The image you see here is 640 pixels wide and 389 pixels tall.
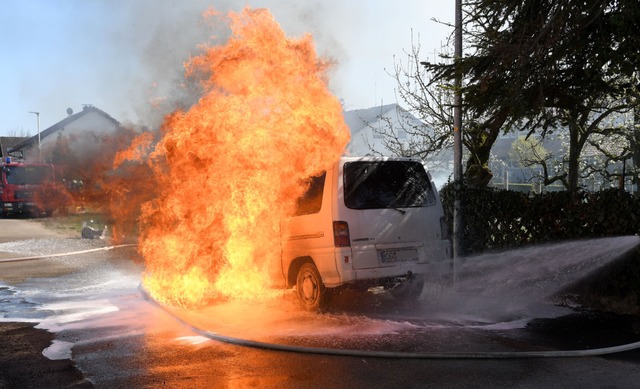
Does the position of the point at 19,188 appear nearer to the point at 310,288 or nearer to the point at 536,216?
the point at 310,288

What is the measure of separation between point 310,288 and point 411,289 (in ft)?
5.60

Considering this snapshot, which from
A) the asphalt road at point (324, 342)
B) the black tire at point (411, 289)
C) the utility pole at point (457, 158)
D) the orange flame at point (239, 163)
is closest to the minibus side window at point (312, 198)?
the orange flame at point (239, 163)

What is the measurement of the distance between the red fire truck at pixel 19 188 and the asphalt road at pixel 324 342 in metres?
20.0

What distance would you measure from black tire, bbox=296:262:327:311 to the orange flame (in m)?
0.51

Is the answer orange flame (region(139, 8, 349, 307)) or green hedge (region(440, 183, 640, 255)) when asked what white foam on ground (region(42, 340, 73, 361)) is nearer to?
orange flame (region(139, 8, 349, 307))

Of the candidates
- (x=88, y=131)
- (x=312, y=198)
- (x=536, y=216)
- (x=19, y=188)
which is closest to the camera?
(x=312, y=198)

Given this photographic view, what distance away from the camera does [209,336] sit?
6.32 metres

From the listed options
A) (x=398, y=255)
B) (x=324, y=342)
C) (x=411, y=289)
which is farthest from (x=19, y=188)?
(x=324, y=342)

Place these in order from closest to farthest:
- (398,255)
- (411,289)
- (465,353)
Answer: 1. (465,353)
2. (398,255)
3. (411,289)

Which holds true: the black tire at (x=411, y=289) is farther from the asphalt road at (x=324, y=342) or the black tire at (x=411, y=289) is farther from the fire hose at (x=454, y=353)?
the fire hose at (x=454, y=353)

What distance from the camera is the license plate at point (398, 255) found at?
7.32m

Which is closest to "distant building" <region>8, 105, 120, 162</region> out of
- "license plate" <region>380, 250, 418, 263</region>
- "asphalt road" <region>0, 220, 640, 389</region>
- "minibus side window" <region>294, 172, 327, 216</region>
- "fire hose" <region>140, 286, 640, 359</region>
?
"asphalt road" <region>0, 220, 640, 389</region>

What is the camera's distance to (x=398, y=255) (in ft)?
24.3

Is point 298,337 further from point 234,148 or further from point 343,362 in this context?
point 234,148
